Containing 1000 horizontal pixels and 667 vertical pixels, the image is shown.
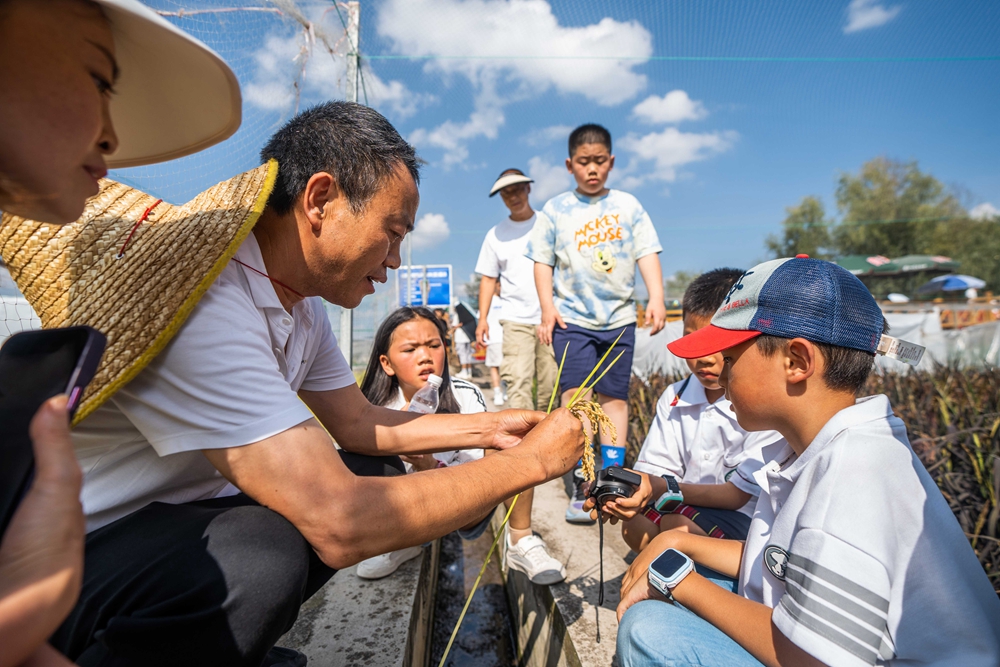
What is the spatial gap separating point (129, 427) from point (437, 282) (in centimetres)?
1412

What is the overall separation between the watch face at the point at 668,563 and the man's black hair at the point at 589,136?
2.87 meters

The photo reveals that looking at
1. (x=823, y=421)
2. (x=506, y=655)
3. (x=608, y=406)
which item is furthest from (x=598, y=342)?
(x=823, y=421)

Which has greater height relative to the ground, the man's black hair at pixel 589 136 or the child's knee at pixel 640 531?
the man's black hair at pixel 589 136

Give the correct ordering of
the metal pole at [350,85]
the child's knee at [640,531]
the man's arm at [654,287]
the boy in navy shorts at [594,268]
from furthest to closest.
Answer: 1. the metal pole at [350,85]
2. the man's arm at [654,287]
3. the boy in navy shorts at [594,268]
4. the child's knee at [640,531]

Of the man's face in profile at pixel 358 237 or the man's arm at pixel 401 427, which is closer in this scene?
the man's face in profile at pixel 358 237

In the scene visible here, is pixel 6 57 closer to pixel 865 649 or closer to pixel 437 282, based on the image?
pixel 865 649

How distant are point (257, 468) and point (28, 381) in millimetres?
521

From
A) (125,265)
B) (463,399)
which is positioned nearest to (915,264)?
(463,399)

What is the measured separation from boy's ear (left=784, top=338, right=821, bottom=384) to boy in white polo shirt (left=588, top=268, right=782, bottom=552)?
2.17 ft

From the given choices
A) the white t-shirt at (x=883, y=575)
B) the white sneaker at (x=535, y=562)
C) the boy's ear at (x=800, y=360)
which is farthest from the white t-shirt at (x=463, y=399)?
the white t-shirt at (x=883, y=575)

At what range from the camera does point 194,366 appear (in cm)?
128

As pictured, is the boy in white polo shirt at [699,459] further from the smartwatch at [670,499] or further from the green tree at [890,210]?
the green tree at [890,210]

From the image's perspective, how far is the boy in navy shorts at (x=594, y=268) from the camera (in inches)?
144

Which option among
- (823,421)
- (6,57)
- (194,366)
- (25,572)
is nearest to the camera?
(25,572)
